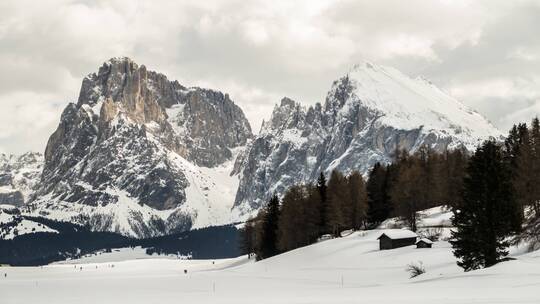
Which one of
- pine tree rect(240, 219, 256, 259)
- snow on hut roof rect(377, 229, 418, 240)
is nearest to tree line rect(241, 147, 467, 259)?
snow on hut roof rect(377, 229, 418, 240)

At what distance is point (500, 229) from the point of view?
173 feet

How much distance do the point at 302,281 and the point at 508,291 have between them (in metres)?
45.0

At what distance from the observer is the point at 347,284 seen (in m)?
66.7

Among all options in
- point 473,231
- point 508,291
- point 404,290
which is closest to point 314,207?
point 473,231

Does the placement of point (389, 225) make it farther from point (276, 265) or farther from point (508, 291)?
point (508, 291)

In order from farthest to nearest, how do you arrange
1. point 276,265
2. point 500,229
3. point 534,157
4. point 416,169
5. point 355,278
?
point 416,169, point 276,265, point 534,157, point 355,278, point 500,229

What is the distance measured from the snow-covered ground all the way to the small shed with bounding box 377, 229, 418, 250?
82.6 inches

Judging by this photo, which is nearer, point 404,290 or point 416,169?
point 404,290

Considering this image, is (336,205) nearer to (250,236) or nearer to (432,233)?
(432,233)

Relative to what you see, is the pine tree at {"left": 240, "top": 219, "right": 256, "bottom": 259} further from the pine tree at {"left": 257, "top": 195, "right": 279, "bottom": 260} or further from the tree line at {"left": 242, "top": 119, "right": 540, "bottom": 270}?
the pine tree at {"left": 257, "top": 195, "right": 279, "bottom": 260}

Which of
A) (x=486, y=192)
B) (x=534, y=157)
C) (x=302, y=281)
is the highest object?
(x=534, y=157)

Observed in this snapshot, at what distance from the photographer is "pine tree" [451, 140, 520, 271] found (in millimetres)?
52938

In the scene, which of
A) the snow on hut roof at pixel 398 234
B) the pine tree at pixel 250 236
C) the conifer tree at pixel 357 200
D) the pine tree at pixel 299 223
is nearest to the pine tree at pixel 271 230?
the pine tree at pixel 299 223

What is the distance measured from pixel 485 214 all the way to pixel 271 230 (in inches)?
3174
